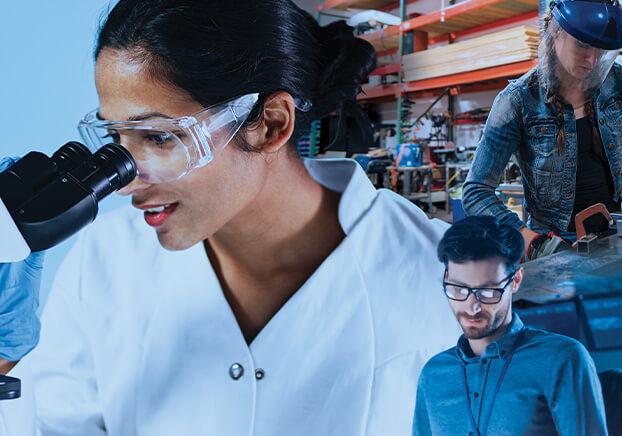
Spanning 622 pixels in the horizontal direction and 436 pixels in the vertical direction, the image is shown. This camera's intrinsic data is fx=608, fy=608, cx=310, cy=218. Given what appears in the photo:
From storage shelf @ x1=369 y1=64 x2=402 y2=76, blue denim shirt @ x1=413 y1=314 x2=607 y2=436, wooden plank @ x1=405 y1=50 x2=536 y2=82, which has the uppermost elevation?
storage shelf @ x1=369 y1=64 x2=402 y2=76

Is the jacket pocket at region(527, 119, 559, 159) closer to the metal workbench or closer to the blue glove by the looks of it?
the metal workbench

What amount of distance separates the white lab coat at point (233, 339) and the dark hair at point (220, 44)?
22cm

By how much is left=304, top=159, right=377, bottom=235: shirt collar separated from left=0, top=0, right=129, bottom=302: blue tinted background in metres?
0.45

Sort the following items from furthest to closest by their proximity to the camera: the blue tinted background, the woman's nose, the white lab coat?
the blue tinted background, the white lab coat, the woman's nose

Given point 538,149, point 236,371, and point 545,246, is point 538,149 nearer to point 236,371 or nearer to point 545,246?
point 545,246

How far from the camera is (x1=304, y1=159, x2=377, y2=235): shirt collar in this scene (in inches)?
38.8

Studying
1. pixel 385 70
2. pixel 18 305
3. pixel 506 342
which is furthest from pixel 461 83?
pixel 18 305

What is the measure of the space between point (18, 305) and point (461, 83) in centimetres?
69

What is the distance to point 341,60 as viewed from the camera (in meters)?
0.95

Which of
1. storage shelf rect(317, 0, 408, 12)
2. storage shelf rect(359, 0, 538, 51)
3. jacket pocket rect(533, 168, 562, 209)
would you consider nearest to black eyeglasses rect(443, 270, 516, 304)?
jacket pocket rect(533, 168, 562, 209)

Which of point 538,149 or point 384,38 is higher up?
point 384,38

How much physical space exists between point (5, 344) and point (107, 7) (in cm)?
55

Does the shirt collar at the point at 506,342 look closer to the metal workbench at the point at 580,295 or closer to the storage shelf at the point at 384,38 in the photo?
the metal workbench at the point at 580,295

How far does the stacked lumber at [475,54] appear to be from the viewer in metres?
0.77
